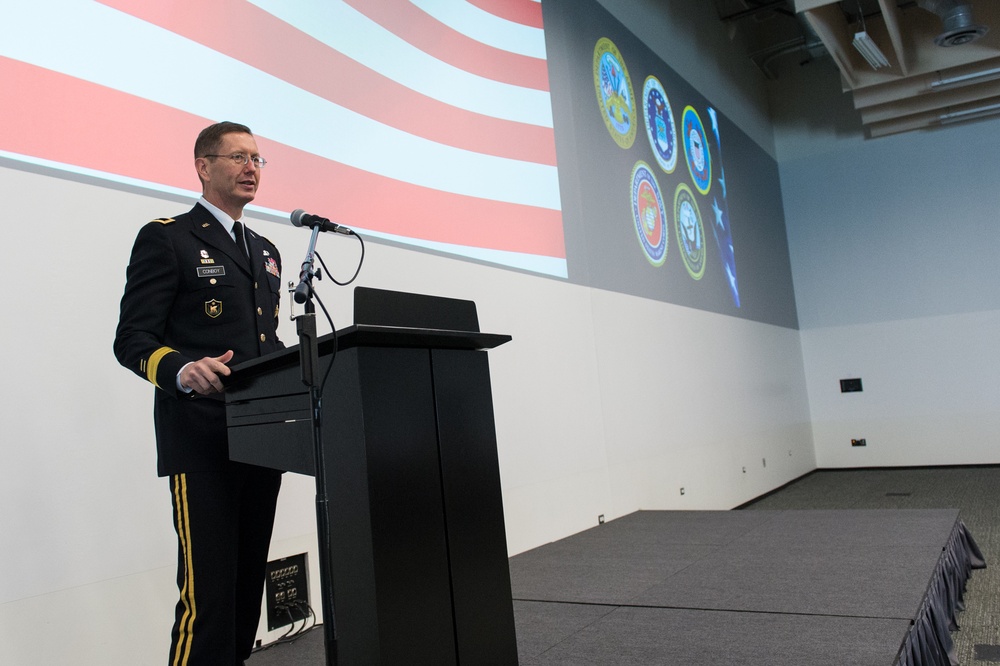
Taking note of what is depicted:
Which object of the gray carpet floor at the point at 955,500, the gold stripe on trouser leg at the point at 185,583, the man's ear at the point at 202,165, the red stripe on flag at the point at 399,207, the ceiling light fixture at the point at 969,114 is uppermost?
the ceiling light fixture at the point at 969,114

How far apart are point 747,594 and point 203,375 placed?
1803 mm

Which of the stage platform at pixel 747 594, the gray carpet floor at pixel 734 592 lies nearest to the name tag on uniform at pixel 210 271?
the stage platform at pixel 747 594

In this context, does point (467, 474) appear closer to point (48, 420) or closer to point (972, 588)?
point (48, 420)

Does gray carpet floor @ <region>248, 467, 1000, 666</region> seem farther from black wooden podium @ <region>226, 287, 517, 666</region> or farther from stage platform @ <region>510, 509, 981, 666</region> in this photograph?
black wooden podium @ <region>226, 287, 517, 666</region>

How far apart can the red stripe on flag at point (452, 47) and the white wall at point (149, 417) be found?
0.95 metres

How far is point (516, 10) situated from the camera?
4039mm

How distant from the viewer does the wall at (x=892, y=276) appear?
7.51m

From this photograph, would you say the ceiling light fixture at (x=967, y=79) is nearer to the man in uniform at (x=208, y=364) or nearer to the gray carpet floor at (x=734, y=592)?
the gray carpet floor at (x=734, y=592)

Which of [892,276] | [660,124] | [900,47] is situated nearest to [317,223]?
[660,124]

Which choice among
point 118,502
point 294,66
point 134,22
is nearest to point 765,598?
point 118,502

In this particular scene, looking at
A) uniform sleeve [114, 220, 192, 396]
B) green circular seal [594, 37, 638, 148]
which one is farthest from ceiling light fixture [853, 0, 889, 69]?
uniform sleeve [114, 220, 192, 396]

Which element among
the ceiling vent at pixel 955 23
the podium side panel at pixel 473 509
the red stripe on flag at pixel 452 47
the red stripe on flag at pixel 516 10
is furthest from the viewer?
the ceiling vent at pixel 955 23

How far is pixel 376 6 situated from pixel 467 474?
2.39m

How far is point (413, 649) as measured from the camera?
1.16 m
